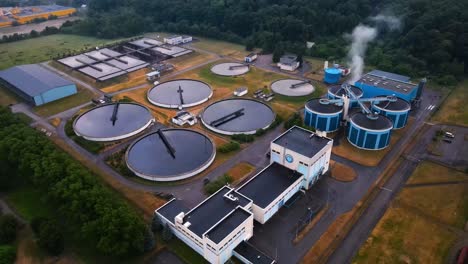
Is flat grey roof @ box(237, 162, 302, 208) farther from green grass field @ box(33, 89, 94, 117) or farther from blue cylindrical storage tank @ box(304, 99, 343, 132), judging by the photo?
green grass field @ box(33, 89, 94, 117)

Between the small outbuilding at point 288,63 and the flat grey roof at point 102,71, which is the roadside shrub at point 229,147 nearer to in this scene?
the small outbuilding at point 288,63

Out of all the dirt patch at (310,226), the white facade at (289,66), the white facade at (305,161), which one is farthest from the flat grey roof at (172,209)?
the white facade at (289,66)

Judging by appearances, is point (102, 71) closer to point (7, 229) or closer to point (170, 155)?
point (170, 155)

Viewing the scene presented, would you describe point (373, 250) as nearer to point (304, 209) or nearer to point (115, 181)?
point (304, 209)

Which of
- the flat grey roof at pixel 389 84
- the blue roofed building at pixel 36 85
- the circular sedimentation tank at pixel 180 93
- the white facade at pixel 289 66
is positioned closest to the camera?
the flat grey roof at pixel 389 84

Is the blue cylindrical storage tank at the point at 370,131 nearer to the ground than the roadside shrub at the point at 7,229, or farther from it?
farther from it

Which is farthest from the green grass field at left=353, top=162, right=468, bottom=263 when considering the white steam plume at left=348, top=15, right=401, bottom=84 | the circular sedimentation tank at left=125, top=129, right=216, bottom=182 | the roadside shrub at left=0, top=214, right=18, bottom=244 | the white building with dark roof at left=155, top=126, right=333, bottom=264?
the white steam plume at left=348, top=15, right=401, bottom=84
